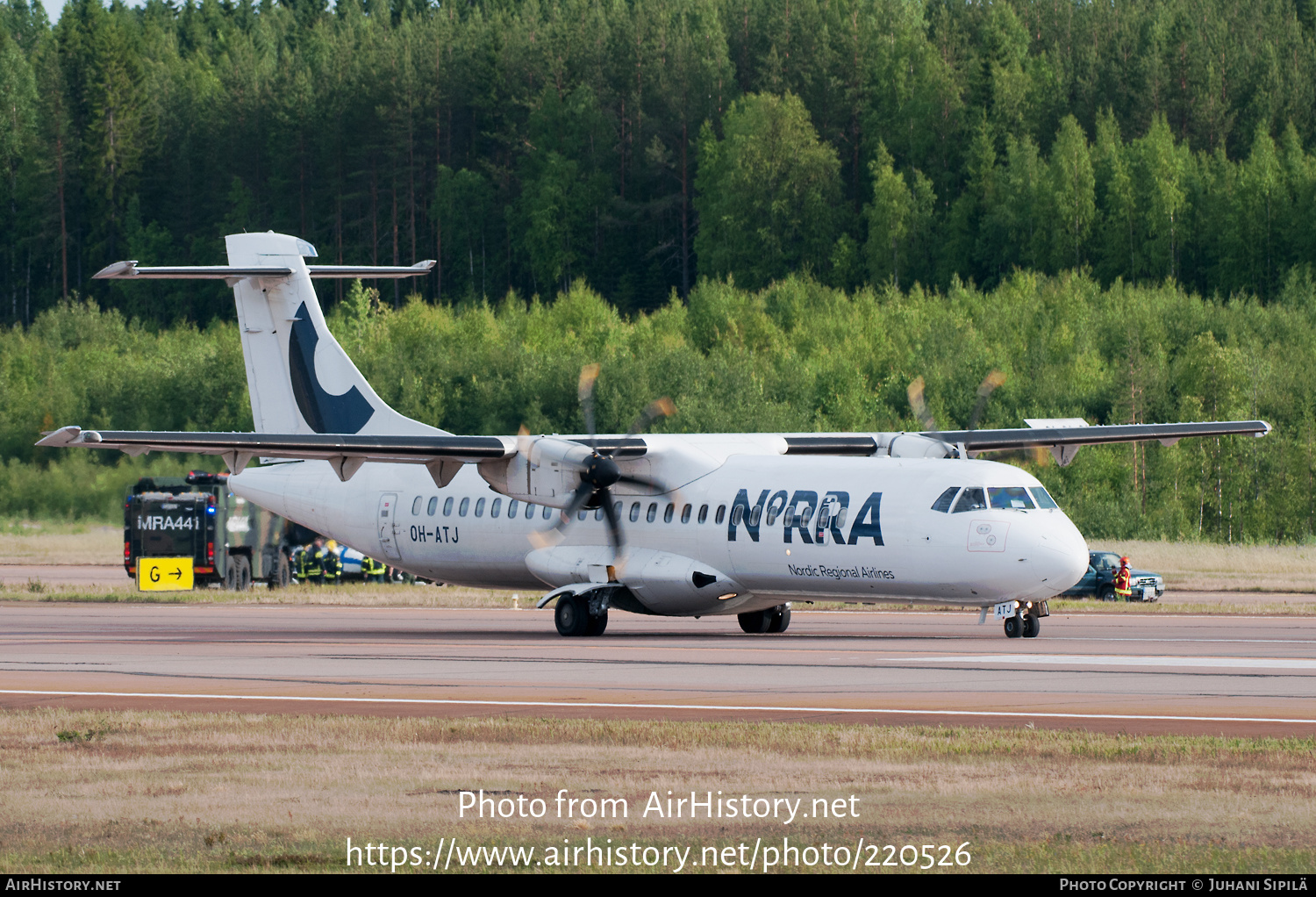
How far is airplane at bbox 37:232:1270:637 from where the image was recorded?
23.4m

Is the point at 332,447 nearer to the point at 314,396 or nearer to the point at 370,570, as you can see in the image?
the point at 314,396

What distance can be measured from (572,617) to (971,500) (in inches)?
276

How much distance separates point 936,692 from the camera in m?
16.6

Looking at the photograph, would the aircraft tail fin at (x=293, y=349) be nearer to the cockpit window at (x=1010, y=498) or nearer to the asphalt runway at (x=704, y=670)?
the asphalt runway at (x=704, y=670)

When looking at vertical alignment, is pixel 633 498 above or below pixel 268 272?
below

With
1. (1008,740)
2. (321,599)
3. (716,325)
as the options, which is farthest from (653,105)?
(1008,740)

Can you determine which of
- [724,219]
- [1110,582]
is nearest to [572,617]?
[1110,582]

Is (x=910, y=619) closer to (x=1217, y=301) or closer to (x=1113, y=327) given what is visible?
(x=1113, y=327)

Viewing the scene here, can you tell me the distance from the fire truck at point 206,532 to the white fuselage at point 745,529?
921 centimetres

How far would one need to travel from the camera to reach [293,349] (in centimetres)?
3158

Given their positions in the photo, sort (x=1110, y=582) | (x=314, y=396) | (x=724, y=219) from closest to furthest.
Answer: (x=314, y=396), (x=1110, y=582), (x=724, y=219)

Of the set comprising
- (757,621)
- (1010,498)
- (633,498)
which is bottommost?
(757,621)

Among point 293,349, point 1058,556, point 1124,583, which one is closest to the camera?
point 1058,556

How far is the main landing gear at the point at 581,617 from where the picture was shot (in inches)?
1045
